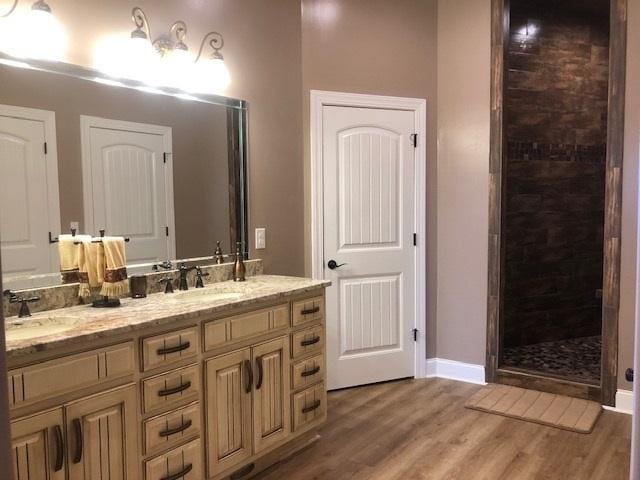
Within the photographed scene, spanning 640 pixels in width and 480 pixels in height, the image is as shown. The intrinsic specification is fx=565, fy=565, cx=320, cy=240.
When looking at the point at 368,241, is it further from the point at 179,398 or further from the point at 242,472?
the point at 179,398

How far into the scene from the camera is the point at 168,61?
2855 millimetres

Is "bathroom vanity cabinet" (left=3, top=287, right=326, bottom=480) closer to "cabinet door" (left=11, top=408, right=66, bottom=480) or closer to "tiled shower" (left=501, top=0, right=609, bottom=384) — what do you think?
"cabinet door" (left=11, top=408, right=66, bottom=480)

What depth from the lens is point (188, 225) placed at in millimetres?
3105

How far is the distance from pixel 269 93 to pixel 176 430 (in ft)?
6.85

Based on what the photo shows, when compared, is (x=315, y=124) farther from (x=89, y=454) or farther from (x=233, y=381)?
(x=89, y=454)

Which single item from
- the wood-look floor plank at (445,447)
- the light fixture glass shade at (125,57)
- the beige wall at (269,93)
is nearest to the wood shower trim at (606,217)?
the wood-look floor plank at (445,447)

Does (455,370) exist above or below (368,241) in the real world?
below

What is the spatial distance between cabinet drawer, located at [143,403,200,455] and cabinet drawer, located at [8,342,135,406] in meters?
0.26

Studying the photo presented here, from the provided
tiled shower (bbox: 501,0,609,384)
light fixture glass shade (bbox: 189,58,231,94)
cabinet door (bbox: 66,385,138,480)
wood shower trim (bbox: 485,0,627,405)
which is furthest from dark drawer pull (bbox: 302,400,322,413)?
tiled shower (bbox: 501,0,609,384)

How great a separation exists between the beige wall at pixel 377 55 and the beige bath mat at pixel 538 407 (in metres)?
0.61

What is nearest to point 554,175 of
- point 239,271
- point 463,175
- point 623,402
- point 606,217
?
point 463,175

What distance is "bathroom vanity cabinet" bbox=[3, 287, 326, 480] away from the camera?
5.95ft

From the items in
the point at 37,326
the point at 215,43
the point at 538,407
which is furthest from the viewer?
Result: the point at 538,407

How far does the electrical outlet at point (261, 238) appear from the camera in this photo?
3463mm
